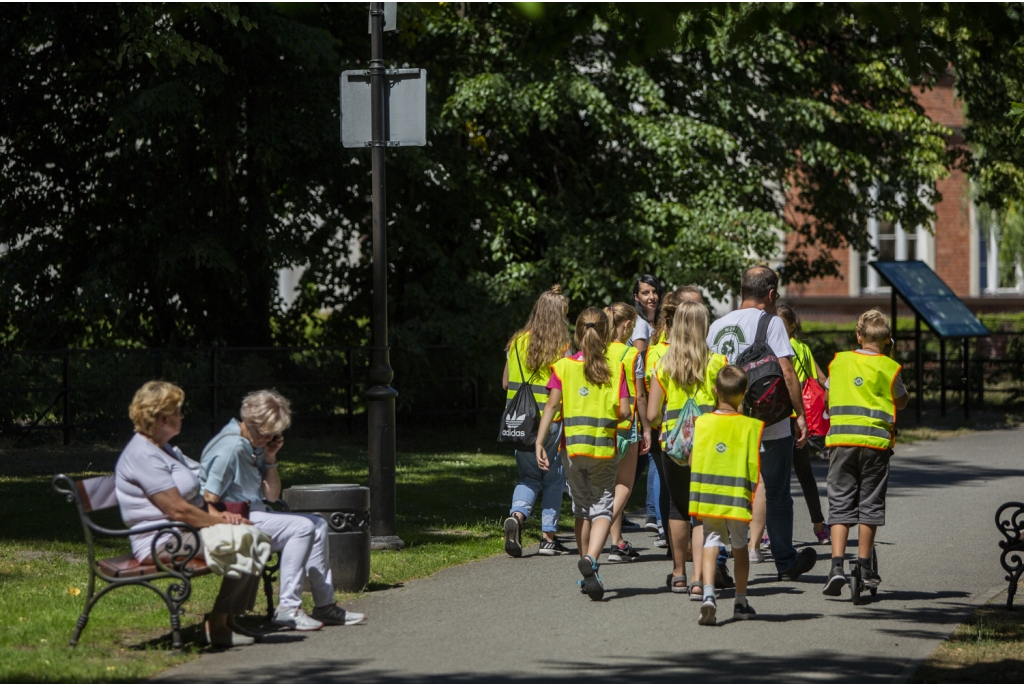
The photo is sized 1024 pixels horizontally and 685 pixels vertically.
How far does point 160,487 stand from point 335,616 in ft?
3.98

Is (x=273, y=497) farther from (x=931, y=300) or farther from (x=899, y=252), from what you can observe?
(x=899, y=252)

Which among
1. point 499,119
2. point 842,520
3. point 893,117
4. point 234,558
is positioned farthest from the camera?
point 893,117

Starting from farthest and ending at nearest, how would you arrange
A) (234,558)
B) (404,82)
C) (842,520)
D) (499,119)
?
(499,119) → (404,82) → (842,520) → (234,558)

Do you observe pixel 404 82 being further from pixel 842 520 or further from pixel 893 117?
pixel 893 117

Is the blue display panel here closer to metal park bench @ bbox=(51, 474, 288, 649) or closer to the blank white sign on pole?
the blank white sign on pole

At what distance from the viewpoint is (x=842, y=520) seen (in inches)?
276

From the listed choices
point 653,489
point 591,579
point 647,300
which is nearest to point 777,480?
point 591,579

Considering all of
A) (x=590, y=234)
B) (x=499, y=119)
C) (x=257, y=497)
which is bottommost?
(x=257, y=497)

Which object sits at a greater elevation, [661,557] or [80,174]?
[80,174]

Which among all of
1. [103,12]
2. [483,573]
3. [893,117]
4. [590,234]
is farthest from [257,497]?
[893,117]

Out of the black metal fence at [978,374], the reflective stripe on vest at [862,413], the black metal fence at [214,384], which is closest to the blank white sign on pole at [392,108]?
the reflective stripe on vest at [862,413]

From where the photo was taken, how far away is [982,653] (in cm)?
580

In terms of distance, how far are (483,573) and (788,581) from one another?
1.95 metres

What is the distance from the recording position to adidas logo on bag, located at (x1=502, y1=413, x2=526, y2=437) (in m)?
8.33
